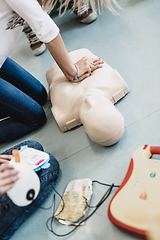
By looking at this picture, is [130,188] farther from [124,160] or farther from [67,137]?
[67,137]

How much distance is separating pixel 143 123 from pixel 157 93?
175 millimetres

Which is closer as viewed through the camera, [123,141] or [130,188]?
[130,188]

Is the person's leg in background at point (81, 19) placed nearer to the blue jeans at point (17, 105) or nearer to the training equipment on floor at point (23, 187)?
the blue jeans at point (17, 105)

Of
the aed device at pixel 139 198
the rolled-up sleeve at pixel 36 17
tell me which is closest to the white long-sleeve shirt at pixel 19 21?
the rolled-up sleeve at pixel 36 17

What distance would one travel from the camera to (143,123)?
3.05 feet

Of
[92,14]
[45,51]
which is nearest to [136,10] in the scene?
[92,14]

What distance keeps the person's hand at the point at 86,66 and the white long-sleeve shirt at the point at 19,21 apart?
243mm

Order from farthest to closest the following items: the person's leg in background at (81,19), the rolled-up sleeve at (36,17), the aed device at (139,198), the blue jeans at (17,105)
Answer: the person's leg in background at (81,19) → the blue jeans at (17,105) → the rolled-up sleeve at (36,17) → the aed device at (139,198)

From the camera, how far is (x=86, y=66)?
1080 mm

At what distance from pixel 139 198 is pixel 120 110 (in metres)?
0.47

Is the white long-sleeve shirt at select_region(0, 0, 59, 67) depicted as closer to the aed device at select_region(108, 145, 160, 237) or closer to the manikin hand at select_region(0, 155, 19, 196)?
the manikin hand at select_region(0, 155, 19, 196)

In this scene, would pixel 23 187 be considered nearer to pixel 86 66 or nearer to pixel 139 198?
pixel 139 198

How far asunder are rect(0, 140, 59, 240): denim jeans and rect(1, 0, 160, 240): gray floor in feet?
0.09

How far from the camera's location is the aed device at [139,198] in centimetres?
61
